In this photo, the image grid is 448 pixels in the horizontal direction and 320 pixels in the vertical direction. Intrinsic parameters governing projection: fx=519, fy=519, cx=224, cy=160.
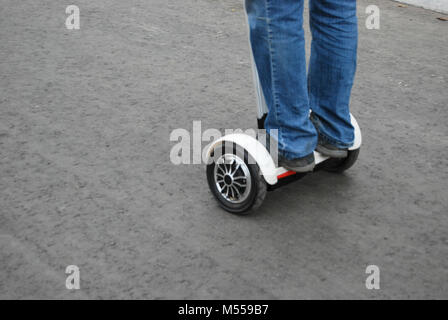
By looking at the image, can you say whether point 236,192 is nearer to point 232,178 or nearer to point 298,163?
point 232,178

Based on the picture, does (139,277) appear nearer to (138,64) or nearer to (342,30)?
(342,30)

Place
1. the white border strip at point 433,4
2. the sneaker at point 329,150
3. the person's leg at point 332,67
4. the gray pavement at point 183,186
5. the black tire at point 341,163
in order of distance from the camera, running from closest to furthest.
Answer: the gray pavement at point 183,186 < the person's leg at point 332,67 < the sneaker at point 329,150 < the black tire at point 341,163 < the white border strip at point 433,4

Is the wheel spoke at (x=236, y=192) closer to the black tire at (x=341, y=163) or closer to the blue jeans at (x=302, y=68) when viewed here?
the blue jeans at (x=302, y=68)

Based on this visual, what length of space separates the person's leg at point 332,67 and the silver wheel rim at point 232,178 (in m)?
0.41

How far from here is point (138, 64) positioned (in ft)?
12.3

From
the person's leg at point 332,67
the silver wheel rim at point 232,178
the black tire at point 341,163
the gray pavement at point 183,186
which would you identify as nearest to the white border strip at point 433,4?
the gray pavement at point 183,186

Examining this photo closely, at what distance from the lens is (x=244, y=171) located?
6.90 ft

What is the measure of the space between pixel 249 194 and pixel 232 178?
10 centimetres

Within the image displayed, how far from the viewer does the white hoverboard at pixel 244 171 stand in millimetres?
2080

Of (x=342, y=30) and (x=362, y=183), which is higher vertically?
(x=342, y=30)

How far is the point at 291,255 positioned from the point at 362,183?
0.67 m

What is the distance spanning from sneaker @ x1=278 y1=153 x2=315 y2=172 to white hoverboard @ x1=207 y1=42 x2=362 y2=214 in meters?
0.04

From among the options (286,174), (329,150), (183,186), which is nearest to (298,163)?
(286,174)
